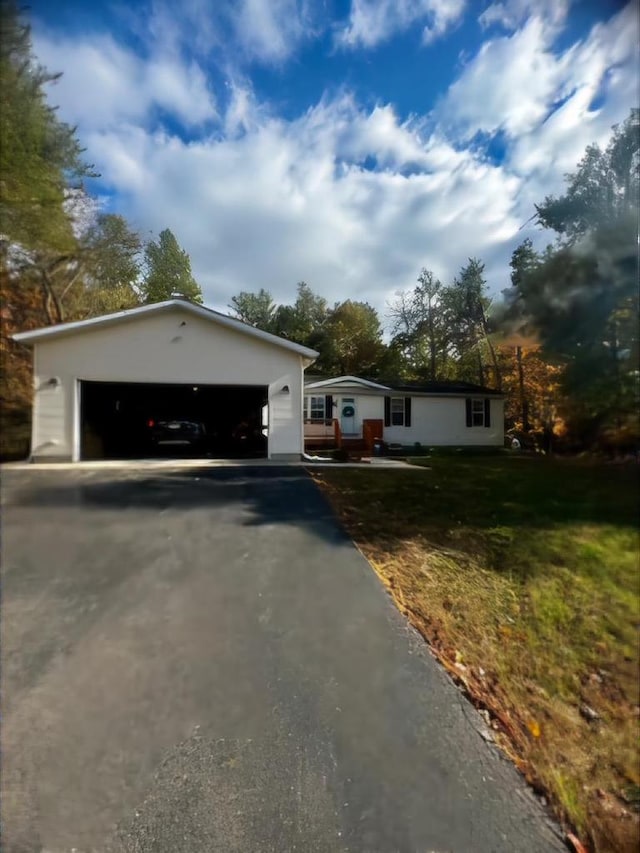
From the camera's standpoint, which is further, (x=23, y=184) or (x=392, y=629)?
(x=392, y=629)

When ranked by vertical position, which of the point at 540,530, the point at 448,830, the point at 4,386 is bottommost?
the point at 448,830

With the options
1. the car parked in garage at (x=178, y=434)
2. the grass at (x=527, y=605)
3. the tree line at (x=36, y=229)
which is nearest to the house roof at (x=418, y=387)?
the grass at (x=527, y=605)

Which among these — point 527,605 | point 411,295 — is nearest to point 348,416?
point 411,295

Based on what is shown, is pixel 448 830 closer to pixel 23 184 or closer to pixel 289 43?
pixel 23 184

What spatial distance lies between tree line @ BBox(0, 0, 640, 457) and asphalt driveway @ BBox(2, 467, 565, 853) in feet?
1.10

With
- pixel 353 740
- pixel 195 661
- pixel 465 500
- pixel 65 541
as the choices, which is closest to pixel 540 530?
pixel 465 500

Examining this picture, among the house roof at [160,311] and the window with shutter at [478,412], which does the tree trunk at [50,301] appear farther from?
the window with shutter at [478,412]

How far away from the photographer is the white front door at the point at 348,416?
130 cm

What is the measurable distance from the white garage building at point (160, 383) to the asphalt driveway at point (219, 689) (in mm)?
97

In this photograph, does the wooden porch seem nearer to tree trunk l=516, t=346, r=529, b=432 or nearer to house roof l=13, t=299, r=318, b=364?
house roof l=13, t=299, r=318, b=364

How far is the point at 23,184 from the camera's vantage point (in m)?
0.87

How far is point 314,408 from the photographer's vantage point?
121 centimetres

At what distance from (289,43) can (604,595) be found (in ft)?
6.11

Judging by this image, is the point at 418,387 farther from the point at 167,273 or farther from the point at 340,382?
the point at 167,273
